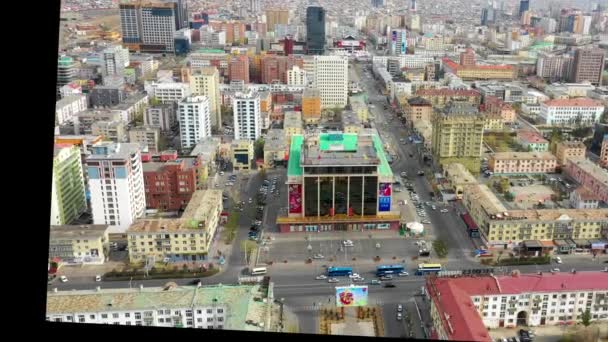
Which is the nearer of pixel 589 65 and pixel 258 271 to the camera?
pixel 258 271

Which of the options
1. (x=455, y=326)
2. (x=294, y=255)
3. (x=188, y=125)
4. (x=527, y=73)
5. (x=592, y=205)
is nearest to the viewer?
(x=455, y=326)

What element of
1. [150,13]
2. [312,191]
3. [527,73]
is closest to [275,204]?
[312,191]

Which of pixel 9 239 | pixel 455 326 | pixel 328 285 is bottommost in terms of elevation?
pixel 328 285

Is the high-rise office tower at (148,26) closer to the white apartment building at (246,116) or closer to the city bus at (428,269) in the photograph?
the white apartment building at (246,116)

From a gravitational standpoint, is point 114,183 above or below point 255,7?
below

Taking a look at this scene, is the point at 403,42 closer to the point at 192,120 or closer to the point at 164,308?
the point at 192,120

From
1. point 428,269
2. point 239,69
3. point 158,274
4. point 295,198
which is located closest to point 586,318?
point 428,269

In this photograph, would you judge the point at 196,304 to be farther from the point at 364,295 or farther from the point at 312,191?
the point at 312,191
